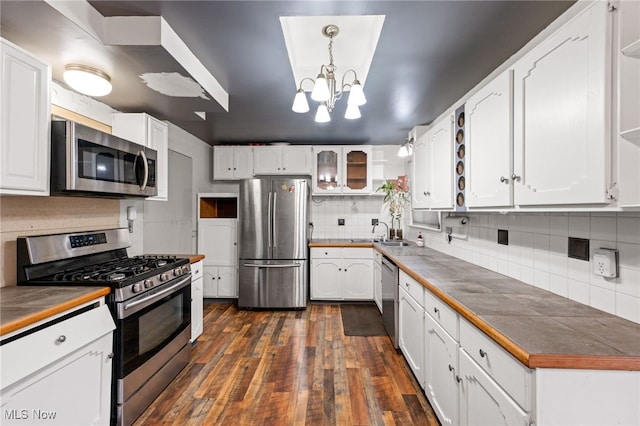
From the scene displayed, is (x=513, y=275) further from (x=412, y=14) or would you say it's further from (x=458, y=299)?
(x=412, y=14)

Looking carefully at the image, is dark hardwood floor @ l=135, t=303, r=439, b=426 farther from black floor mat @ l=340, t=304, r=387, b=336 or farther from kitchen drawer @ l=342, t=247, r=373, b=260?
kitchen drawer @ l=342, t=247, r=373, b=260

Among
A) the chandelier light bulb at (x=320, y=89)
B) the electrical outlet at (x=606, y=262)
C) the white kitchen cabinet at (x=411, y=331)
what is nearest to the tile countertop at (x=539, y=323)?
the electrical outlet at (x=606, y=262)

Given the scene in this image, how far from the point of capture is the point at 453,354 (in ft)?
4.88

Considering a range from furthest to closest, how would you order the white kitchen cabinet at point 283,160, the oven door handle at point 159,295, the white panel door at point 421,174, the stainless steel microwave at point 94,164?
the white kitchen cabinet at point 283,160
the white panel door at point 421,174
the oven door handle at point 159,295
the stainless steel microwave at point 94,164

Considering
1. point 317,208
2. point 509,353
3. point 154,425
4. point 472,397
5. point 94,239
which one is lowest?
point 154,425

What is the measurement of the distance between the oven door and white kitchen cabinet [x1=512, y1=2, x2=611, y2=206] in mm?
2257

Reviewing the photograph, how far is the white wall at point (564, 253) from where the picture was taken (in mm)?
1194

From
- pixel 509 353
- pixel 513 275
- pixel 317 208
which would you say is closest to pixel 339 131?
pixel 317 208

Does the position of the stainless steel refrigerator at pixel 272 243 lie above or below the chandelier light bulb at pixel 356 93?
below

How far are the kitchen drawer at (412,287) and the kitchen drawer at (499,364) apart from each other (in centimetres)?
60

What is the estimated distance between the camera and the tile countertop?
0.91m

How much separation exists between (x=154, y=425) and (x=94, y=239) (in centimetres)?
134

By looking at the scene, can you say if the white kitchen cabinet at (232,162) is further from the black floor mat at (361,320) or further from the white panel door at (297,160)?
the black floor mat at (361,320)

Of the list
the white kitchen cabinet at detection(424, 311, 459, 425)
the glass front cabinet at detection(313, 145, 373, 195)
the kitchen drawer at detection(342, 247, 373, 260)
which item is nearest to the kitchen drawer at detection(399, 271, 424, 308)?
the white kitchen cabinet at detection(424, 311, 459, 425)
